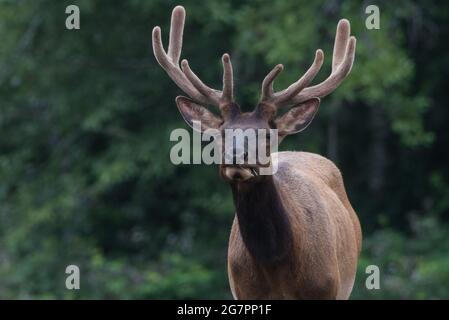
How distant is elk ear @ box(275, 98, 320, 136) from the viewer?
764 centimetres

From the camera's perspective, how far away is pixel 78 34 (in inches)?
638

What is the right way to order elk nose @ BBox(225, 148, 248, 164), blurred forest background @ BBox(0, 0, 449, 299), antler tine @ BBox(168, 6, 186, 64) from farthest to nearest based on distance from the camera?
blurred forest background @ BBox(0, 0, 449, 299) → antler tine @ BBox(168, 6, 186, 64) → elk nose @ BBox(225, 148, 248, 164)

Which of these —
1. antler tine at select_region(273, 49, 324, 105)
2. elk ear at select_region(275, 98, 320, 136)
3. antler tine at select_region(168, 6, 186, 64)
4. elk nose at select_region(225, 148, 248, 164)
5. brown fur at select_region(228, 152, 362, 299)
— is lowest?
brown fur at select_region(228, 152, 362, 299)

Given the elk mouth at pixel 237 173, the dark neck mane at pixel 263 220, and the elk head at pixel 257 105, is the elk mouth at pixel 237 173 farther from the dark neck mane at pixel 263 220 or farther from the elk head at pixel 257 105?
the dark neck mane at pixel 263 220

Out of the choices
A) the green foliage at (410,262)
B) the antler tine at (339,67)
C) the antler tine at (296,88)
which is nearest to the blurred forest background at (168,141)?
the green foliage at (410,262)

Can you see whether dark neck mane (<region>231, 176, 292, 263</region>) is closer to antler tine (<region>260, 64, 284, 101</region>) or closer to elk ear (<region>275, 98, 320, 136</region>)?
elk ear (<region>275, 98, 320, 136</region>)

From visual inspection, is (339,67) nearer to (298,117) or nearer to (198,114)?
(298,117)

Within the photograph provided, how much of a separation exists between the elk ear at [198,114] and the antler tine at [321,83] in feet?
1.09

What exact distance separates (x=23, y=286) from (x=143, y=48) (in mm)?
3488

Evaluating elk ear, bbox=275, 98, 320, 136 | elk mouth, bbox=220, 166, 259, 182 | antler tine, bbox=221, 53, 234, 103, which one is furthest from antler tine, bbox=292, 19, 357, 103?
elk mouth, bbox=220, 166, 259, 182

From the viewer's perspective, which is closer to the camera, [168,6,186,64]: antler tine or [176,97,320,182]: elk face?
[176,97,320,182]: elk face

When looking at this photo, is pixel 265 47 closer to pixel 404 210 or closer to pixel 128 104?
pixel 128 104

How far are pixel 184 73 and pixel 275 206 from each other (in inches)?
43.9
